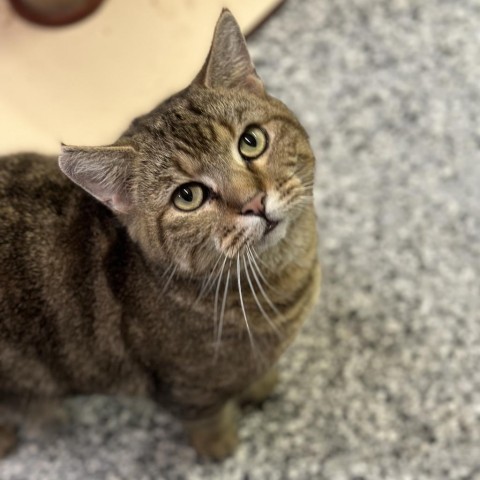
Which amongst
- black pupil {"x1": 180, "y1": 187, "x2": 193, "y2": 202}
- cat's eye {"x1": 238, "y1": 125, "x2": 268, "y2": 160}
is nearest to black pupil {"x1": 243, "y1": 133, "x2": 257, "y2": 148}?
cat's eye {"x1": 238, "y1": 125, "x2": 268, "y2": 160}

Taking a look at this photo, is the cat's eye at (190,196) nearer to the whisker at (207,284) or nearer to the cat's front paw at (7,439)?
the whisker at (207,284)

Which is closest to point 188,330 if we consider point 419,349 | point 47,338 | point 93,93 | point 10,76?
point 47,338

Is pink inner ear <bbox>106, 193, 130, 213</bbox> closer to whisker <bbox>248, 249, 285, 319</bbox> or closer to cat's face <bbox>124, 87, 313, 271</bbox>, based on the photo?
cat's face <bbox>124, 87, 313, 271</bbox>

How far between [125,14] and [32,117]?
1.19 ft

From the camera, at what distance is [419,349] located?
1396 millimetres

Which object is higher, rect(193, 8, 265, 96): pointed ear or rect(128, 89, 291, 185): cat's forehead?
rect(193, 8, 265, 96): pointed ear

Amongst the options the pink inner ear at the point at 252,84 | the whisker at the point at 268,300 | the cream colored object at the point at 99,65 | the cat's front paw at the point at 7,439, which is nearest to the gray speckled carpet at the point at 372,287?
the cat's front paw at the point at 7,439

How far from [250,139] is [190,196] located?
4.4 inches

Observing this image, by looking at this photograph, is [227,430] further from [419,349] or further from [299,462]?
[419,349]

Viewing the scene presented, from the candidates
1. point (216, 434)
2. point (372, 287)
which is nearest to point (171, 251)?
point (216, 434)

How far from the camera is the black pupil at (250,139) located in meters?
0.97

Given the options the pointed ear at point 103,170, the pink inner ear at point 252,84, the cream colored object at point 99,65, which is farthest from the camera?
the cream colored object at point 99,65

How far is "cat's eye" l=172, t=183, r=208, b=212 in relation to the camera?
0.95 m

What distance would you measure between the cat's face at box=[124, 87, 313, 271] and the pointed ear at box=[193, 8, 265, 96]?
26 millimetres
